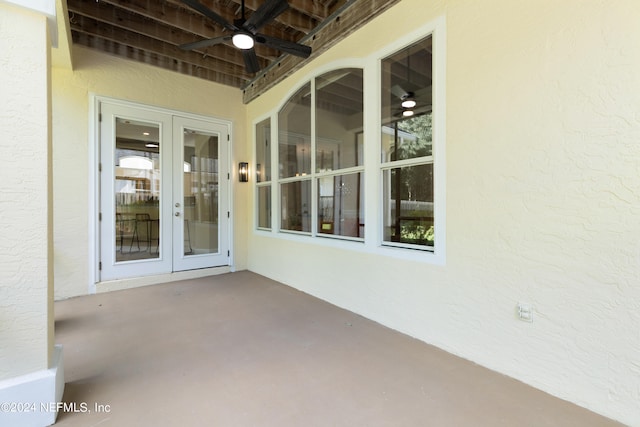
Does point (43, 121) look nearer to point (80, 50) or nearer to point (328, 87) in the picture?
point (328, 87)

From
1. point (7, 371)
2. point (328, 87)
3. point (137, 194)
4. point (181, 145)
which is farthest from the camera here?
point (181, 145)

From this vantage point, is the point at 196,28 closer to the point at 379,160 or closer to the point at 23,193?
the point at 379,160

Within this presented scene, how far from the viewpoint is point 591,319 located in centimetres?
173

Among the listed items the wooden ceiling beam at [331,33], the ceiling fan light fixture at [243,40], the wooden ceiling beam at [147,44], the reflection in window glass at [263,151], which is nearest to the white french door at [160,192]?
the reflection in window glass at [263,151]

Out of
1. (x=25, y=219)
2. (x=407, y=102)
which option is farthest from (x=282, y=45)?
(x=25, y=219)

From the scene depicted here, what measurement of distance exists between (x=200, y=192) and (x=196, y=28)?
2.49 metres

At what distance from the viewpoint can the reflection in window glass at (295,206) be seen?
4285 mm

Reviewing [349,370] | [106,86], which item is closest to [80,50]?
[106,86]

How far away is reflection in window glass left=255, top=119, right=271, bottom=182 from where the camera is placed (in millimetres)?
5084

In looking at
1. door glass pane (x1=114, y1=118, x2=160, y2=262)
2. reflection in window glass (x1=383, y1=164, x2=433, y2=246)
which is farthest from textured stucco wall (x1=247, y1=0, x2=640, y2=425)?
door glass pane (x1=114, y1=118, x2=160, y2=262)

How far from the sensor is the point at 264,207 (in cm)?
526

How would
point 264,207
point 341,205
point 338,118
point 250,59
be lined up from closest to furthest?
point 250,59
point 341,205
point 338,118
point 264,207

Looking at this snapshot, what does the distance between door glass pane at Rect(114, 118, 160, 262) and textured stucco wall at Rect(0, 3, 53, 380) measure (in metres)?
3.08

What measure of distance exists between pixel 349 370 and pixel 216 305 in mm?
2084
